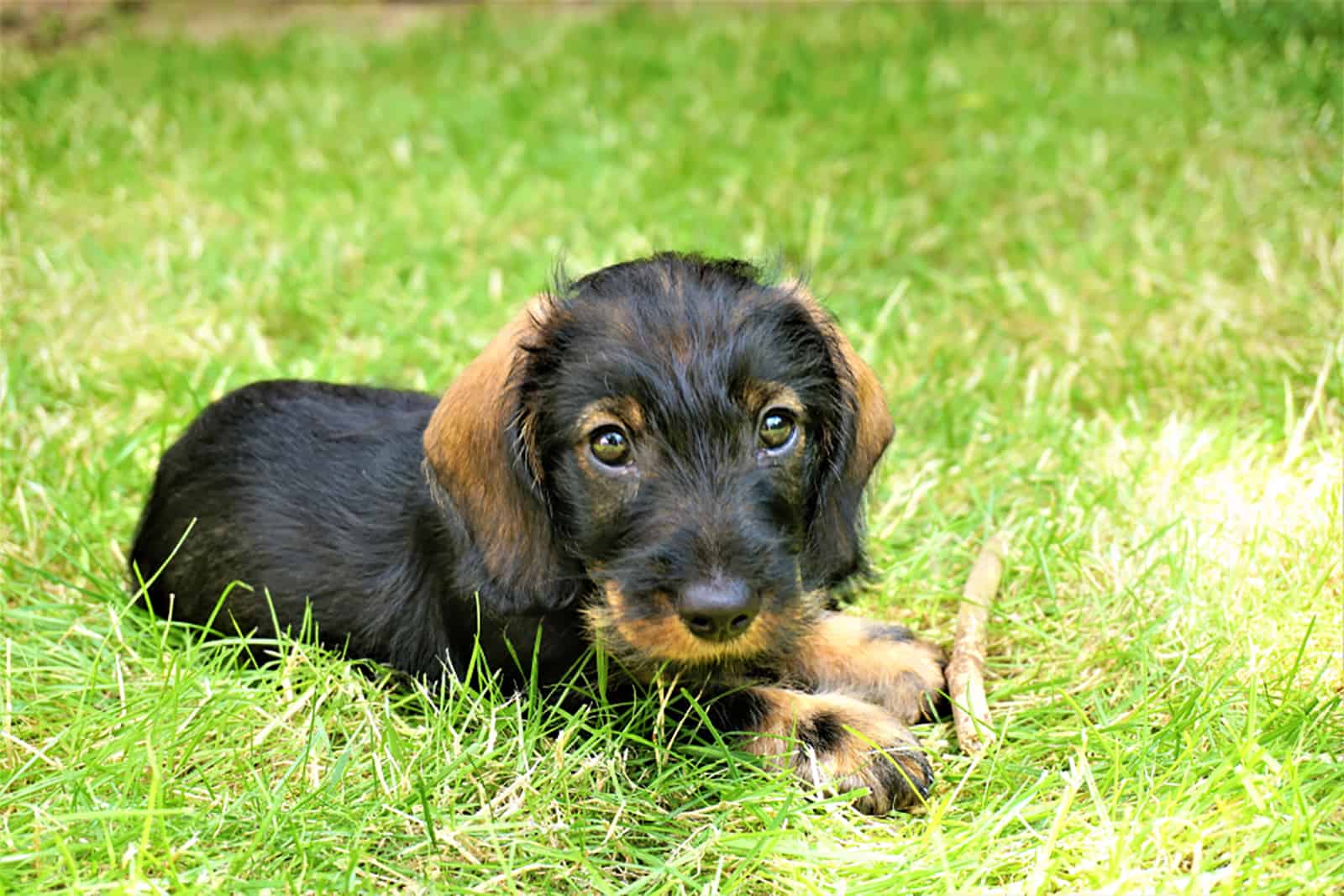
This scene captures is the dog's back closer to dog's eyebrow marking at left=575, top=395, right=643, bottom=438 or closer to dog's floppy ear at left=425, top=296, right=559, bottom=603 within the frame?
dog's floppy ear at left=425, top=296, right=559, bottom=603

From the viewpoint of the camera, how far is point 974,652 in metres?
3.51

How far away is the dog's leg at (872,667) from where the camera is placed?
340 centimetres

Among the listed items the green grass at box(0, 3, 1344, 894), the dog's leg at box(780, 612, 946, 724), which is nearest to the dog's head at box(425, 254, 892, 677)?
the dog's leg at box(780, 612, 946, 724)

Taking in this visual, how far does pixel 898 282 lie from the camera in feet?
19.4

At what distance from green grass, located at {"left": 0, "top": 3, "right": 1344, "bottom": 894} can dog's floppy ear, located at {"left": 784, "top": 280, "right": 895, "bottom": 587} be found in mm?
378

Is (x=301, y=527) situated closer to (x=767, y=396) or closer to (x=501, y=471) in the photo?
(x=501, y=471)

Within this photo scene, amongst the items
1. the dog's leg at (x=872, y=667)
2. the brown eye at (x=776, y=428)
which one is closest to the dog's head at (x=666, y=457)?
the brown eye at (x=776, y=428)

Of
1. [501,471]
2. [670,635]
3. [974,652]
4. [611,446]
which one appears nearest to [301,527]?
[501,471]

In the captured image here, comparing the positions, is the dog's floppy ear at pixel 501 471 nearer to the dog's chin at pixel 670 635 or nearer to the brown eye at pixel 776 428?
the dog's chin at pixel 670 635

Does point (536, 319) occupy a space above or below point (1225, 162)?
below

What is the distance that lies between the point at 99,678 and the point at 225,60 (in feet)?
23.4

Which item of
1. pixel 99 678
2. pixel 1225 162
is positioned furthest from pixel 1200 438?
pixel 99 678

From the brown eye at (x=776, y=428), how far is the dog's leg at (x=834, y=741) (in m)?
0.61

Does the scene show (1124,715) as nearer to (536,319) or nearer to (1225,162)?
(536,319)
